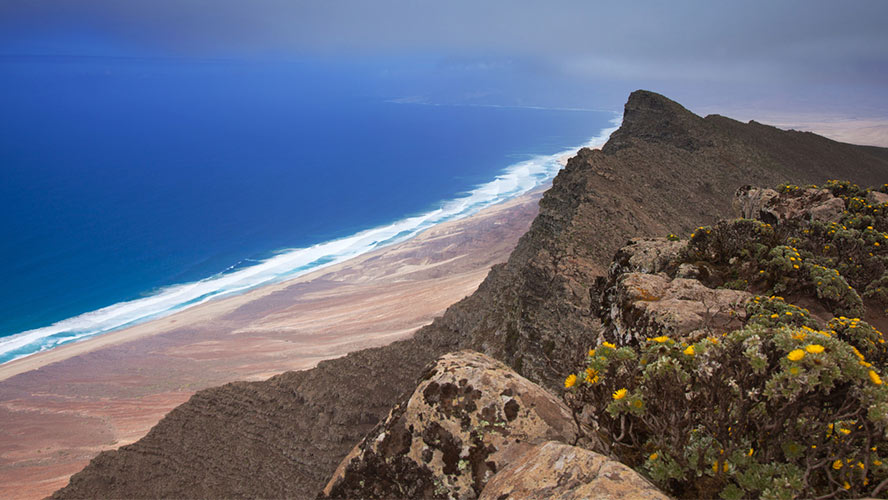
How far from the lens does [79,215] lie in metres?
86.5

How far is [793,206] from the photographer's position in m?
13.2

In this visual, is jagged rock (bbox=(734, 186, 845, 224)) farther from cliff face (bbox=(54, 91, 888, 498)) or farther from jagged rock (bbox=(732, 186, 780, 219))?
cliff face (bbox=(54, 91, 888, 498))

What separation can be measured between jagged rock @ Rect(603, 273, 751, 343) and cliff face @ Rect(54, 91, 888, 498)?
1501 mm

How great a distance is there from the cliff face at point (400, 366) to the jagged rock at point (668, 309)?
150cm

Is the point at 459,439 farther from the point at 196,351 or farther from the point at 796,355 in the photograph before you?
the point at 196,351

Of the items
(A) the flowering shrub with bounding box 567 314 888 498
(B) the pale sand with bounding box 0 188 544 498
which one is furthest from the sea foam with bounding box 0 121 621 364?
(A) the flowering shrub with bounding box 567 314 888 498

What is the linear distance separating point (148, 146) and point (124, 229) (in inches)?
3539

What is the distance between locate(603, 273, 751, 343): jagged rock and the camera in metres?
6.27

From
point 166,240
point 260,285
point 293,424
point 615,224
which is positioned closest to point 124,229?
point 166,240

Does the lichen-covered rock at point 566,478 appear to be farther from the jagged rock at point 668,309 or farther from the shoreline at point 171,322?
the shoreline at point 171,322

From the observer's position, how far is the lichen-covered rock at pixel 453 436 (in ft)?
16.9

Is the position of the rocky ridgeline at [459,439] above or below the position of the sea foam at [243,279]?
below

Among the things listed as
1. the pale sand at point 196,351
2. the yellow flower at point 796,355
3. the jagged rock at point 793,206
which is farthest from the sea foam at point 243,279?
the yellow flower at point 796,355

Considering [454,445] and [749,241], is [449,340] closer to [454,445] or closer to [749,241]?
[749,241]
